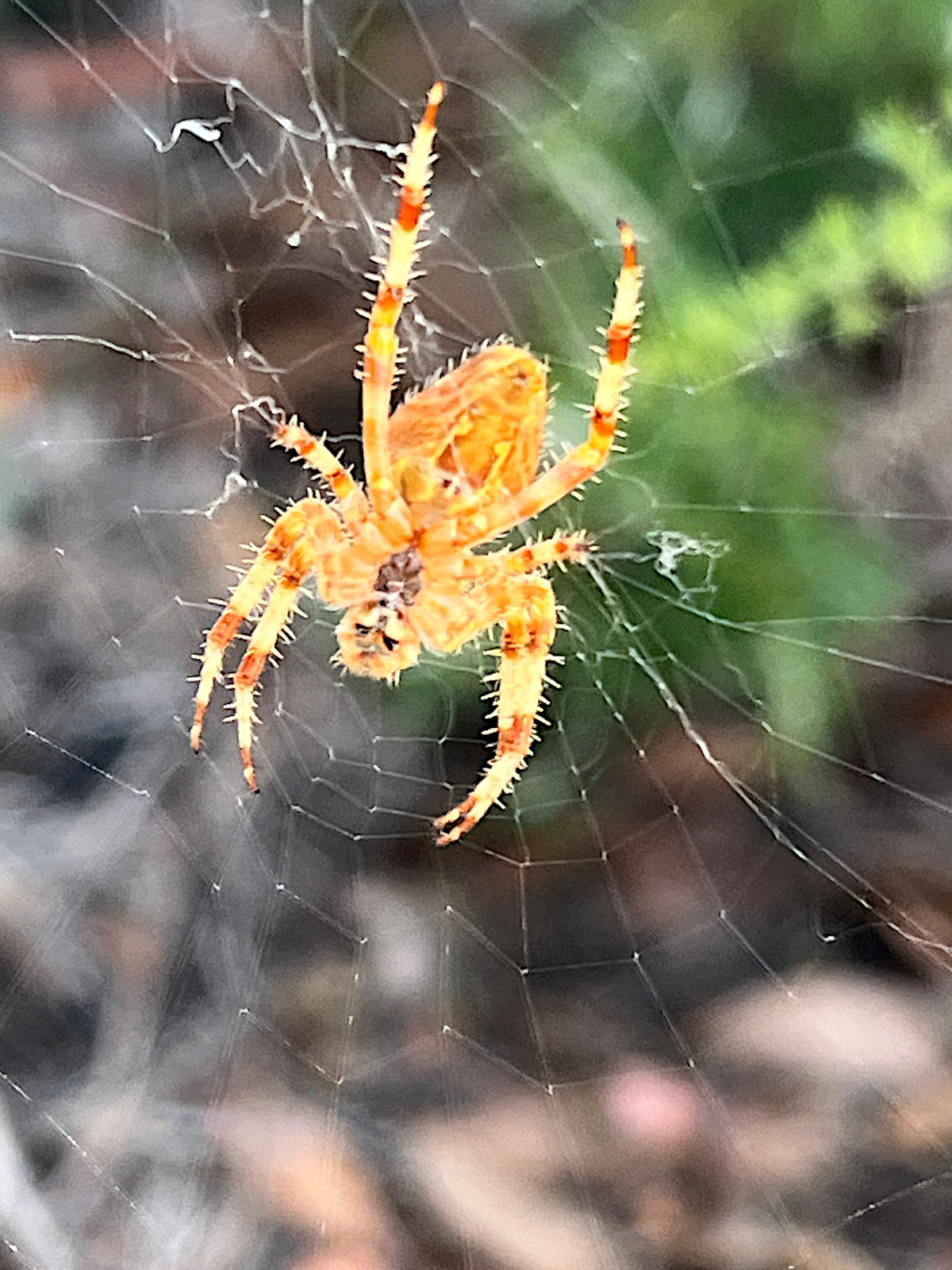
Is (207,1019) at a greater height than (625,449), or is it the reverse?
(625,449)

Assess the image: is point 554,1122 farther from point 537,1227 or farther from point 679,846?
point 679,846

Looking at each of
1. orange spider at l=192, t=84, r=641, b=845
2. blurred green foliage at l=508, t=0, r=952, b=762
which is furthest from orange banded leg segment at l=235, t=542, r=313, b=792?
blurred green foliage at l=508, t=0, r=952, b=762

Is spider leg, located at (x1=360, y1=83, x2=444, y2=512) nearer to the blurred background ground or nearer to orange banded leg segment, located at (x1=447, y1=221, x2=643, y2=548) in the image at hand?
orange banded leg segment, located at (x1=447, y1=221, x2=643, y2=548)

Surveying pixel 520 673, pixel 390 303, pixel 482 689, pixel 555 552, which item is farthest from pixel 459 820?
pixel 390 303

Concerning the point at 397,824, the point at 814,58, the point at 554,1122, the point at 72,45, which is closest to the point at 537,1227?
the point at 554,1122

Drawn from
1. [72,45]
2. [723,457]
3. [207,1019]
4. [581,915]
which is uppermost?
[72,45]

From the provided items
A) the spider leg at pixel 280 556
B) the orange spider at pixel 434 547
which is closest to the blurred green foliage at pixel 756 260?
the orange spider at pixel 434 547

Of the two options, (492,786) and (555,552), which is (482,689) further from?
(555,552)
